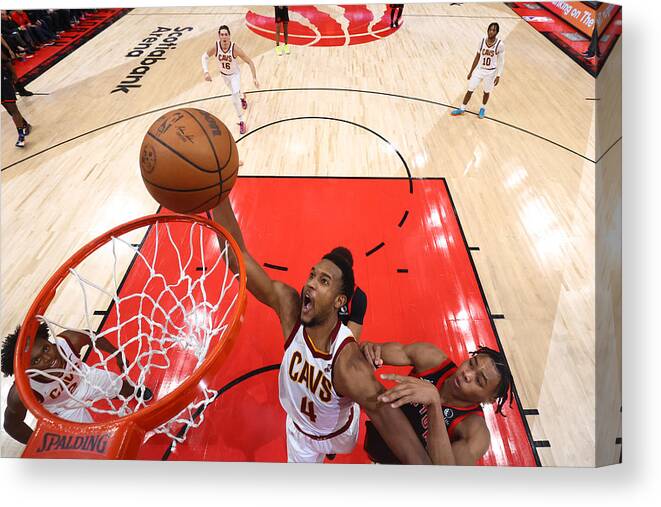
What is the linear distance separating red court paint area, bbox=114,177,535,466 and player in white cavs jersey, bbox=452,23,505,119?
160 centimetres

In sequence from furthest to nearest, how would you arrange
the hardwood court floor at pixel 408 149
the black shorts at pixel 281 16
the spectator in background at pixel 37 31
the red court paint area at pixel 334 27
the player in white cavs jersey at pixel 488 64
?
the red court paint area at pixel 334 27, the spectator in background at pixel 37 31, the black shorts at pixel 281 16, the player in white cavs jersey at pixel 488 64, the hardwood court floor at pixel 408 149

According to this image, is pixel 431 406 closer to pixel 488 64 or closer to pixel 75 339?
pixel 75 339

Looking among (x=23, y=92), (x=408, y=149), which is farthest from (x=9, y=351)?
(x=23, y=92)

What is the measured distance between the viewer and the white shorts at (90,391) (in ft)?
6.39

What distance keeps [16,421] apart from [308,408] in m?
1.39

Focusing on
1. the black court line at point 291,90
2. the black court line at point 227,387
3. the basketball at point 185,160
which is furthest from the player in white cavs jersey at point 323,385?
the black court line at point 291,90

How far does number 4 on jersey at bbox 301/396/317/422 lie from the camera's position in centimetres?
225

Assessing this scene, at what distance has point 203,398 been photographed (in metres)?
2.40

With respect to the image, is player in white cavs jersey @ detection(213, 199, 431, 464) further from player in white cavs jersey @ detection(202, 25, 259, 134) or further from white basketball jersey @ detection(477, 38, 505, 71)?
white basketball jersey @ detection(477, 38, 505, 71)

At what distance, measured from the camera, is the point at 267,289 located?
259 cm

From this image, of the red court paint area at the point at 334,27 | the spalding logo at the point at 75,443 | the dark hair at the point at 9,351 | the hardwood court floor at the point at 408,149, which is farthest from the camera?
the red court paint area at the point at 334,27

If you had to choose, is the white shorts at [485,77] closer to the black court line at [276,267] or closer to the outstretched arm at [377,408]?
the black court line at [276,267]

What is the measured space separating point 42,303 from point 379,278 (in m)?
1.92

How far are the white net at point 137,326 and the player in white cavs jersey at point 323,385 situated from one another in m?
0.35
